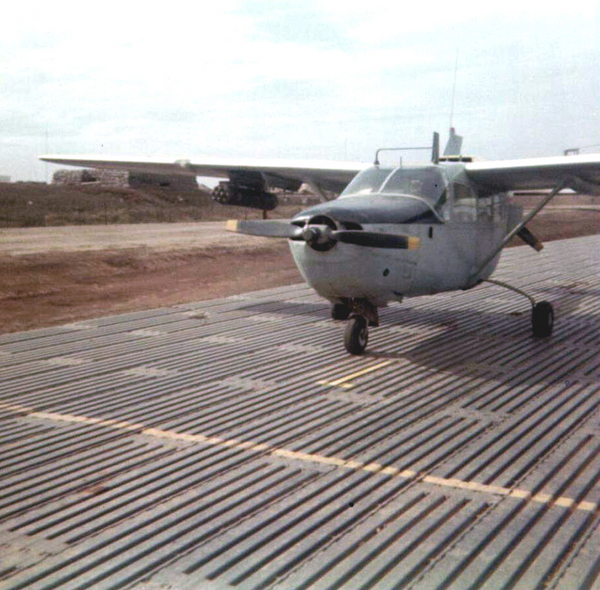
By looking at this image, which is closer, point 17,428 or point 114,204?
point 17,428

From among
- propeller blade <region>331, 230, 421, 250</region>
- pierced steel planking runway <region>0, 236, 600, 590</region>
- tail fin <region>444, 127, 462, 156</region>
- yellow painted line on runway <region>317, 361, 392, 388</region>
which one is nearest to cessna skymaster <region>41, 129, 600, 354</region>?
propeller blade <region>331, 230, 421, 250</region>

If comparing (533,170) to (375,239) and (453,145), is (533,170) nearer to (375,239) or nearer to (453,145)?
(375,239)

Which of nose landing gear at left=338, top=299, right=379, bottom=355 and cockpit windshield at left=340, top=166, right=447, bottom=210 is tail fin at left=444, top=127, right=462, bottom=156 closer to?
cockpit windshield at left=340, top=166, right=447, bottom=210

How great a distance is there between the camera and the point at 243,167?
1444 centimetres

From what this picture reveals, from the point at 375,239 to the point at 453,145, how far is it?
37.1ft

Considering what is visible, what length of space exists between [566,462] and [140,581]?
3.57m

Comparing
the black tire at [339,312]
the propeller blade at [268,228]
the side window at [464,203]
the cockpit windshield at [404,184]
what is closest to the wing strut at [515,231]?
the side window at [464,203]

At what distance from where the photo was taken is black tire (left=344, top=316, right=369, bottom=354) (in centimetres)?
963

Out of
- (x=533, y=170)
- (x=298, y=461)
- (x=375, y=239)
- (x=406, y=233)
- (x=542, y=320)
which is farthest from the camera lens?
(x=533, y=170)

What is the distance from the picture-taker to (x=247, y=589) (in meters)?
3.91

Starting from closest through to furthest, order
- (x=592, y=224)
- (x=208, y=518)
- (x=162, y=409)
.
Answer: (x=208, y=518), (x=162, y=409), (x=592, y=224)

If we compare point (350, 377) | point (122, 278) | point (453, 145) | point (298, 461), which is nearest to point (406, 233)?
point (350, 377)

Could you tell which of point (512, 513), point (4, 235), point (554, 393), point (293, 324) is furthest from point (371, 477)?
point (4, 235)

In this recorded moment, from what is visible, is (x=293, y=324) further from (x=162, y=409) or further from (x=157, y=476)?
(x=157, y=476)
